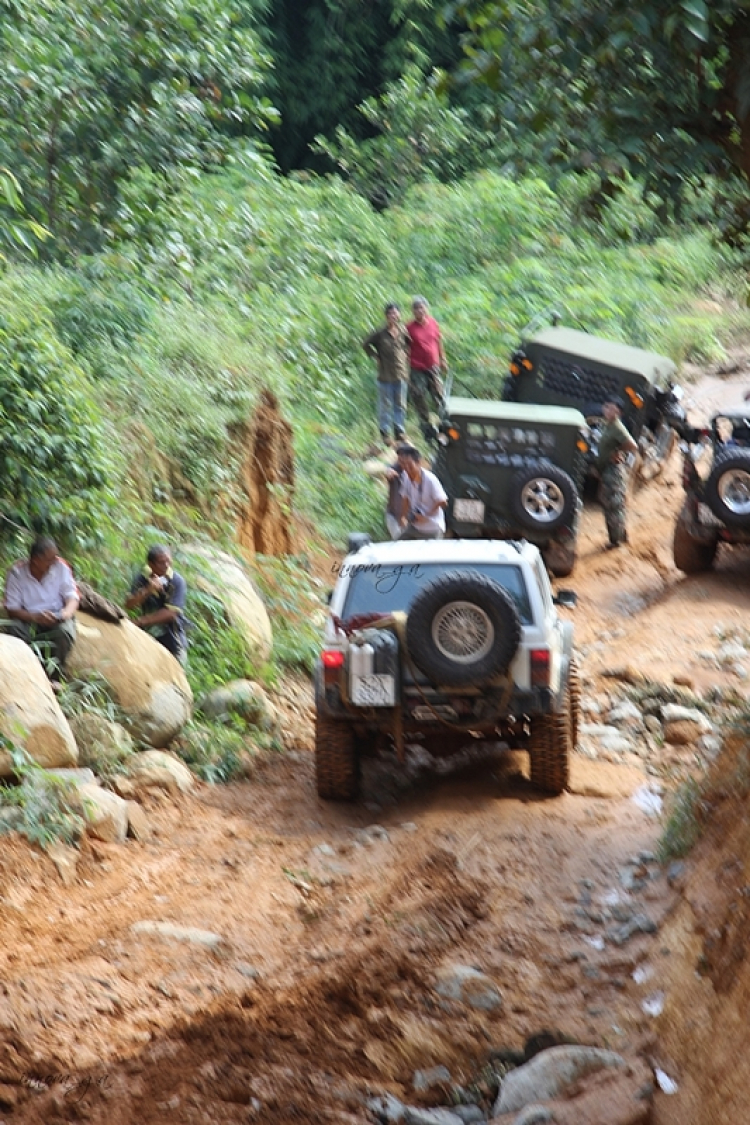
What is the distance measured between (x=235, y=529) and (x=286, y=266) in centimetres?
800

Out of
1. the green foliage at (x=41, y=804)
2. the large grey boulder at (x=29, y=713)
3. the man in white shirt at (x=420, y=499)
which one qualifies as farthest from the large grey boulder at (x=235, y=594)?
the green foliage at (x=41, y=804)

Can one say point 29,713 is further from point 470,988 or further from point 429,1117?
point 429,1117

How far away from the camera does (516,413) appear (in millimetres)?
14445

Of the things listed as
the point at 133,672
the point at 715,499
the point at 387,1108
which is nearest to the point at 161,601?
the point at 133,672

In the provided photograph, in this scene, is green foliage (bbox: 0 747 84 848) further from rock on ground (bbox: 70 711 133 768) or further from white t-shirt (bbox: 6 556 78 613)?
white t-shirt (bbox: 6 556 78 613)

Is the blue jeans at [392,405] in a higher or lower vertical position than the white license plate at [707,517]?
higher

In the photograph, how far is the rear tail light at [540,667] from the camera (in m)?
8.42

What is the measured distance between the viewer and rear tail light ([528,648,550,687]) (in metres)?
8.42

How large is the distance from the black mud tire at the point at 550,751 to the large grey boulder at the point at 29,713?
107 inches

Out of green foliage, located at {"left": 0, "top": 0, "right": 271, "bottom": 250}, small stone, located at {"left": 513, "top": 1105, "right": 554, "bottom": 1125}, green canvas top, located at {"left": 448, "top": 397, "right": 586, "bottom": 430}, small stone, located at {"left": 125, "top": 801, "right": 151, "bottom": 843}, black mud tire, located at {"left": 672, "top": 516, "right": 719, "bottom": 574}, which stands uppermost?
green foliage, located at {"left": 0, "top": 0, "right": 271, "bottom": 250}

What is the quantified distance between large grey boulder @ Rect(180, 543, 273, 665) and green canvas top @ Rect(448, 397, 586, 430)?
3.59 m

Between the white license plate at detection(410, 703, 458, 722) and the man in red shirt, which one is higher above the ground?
the man in red shirt

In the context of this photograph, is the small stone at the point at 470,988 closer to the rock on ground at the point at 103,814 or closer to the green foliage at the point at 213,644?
the rock on ground at the point at 103,814

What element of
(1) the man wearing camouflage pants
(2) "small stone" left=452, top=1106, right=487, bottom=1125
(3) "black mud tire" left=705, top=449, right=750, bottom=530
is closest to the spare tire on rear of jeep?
(2) "small stone" left=452, top=1106, right=487, bottom=1125
